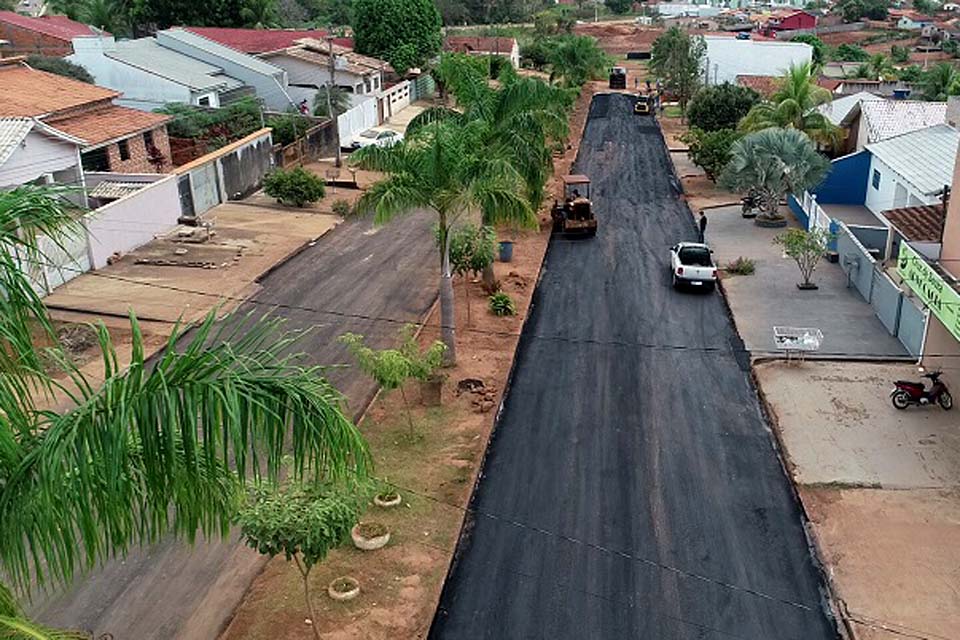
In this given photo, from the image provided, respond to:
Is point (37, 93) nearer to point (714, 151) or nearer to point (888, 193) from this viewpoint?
point (714, 151)

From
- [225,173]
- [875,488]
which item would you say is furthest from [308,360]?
[225,173]

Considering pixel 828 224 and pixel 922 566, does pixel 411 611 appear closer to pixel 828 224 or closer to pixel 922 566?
pixel 922 566

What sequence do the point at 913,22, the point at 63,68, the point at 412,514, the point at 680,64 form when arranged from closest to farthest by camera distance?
1. the point at 412,514
2. the point at 63,68
3. the point at 680,64
4. the point at 913,22

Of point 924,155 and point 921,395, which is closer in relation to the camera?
point 921,395

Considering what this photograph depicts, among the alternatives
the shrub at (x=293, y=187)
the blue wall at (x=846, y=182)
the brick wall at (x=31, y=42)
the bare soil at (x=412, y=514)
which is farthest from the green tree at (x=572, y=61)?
the bare soil at (x=412, y=514)

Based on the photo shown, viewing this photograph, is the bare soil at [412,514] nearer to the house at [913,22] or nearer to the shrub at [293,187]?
the shrub at [293,187]
